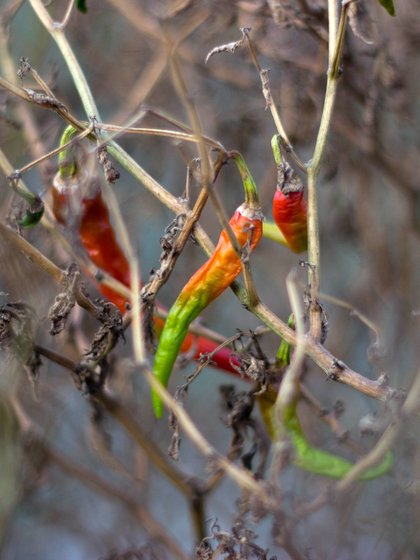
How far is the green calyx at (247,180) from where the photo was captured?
0.64 metres

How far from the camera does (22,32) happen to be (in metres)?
1.73

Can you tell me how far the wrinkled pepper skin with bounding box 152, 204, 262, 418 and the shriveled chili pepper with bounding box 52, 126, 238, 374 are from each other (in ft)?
0.20

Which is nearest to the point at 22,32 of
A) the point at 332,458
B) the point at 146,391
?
the point at 146,391

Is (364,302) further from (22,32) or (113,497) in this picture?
(22,32)

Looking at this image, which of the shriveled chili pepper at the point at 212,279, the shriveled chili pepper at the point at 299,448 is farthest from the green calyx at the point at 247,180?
the shriveled chili pepper at the point at 299,448

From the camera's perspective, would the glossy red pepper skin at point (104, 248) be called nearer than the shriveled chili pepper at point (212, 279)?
No

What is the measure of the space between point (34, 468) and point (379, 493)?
47 cm

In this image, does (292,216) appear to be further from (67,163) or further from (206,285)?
(67,163)

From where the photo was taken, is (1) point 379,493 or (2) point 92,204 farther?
(1) point 379,493

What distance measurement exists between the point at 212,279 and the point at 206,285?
0.04 feet

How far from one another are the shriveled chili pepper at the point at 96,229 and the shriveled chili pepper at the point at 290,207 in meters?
0.13

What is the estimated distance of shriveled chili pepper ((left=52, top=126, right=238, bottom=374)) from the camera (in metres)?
0.75

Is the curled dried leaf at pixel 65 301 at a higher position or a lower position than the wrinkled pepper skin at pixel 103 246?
lower

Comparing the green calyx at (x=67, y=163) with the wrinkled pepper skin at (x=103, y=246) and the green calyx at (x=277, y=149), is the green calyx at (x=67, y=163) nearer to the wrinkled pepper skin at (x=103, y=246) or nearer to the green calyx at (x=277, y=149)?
the wrinkled pepper skin at (x=103, y=246)
